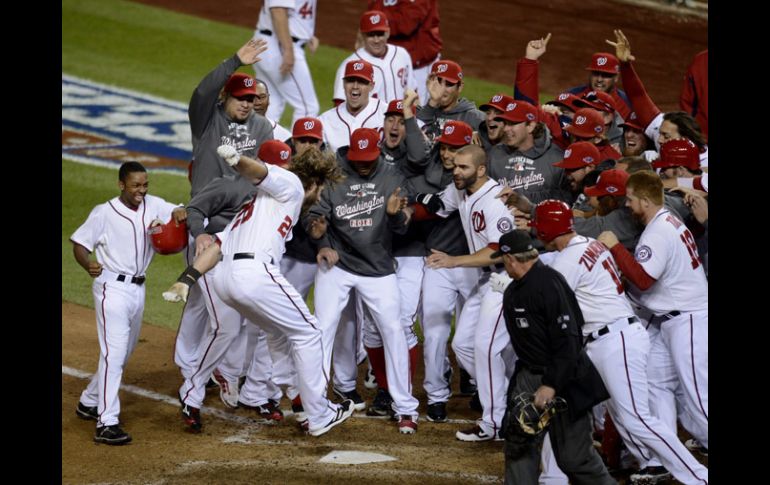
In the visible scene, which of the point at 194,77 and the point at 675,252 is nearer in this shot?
the point at 675,252

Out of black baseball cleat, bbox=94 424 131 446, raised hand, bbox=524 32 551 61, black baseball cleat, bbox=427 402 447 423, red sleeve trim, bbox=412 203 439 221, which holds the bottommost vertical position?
black baseball cleat, bbox=94 424 131 446

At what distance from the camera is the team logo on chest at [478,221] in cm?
660

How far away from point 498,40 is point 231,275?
11201 millimetres

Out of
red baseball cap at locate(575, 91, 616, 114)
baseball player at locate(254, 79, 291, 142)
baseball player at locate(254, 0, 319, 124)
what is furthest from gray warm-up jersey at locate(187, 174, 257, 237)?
baseball player at locate(254, 0, 319, 124)

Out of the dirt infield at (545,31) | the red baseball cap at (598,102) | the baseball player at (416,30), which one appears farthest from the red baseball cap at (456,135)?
the dirt infield at (545,31)

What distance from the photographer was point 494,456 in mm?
6305

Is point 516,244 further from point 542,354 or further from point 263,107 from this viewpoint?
point 263,107

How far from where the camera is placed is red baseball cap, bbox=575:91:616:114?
7.42 metres

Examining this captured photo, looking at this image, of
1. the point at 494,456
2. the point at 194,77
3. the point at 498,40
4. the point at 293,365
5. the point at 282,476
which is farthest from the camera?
the point at 498,40

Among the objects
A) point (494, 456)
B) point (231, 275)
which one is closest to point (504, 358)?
point (494, 456)

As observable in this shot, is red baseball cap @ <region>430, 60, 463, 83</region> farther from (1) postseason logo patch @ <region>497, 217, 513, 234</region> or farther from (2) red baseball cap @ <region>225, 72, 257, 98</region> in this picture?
(1) postseason logo patch @ <region>497, 217, 513, 234</region>

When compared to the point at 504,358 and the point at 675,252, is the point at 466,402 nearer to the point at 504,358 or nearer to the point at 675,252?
the point at 504,358

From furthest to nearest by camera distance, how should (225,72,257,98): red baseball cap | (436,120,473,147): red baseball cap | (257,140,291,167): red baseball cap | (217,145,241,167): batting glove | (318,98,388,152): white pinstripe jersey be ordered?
(318,98,388,152): white pinstripe jersey → (225,72,257,98): red baseball cap → (436,120,473,147): red baseball cap → (257,140,291,167): red baseball cap → (217,145,241,167): batting glove

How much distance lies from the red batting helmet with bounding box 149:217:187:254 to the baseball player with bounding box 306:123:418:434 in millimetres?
759
